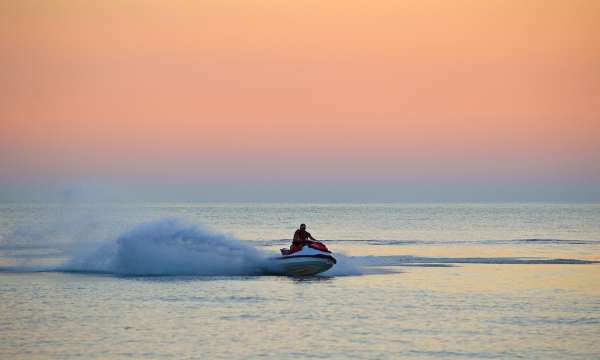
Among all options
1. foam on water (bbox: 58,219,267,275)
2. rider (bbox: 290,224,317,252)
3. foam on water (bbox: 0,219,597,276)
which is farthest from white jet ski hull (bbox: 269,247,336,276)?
foam on water (bbox: 58,219,267,275)

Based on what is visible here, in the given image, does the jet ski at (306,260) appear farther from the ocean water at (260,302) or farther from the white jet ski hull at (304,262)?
the ocean water at (260,302)

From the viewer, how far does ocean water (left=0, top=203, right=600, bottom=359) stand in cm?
2184

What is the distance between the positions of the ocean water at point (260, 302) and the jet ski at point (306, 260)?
0.53 metres

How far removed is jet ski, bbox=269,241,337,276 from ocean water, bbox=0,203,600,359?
1.75 feet

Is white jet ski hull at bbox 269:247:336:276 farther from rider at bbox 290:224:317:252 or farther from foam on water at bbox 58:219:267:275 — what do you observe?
foam on water at bbox 58:219:267:275

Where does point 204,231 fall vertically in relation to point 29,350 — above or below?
above

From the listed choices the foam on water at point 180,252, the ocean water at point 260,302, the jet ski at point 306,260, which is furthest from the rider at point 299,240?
the foam on water at point 180,252

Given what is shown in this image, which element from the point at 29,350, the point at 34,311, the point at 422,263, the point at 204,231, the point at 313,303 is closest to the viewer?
the point at 29,350

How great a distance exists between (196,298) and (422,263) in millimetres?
17915

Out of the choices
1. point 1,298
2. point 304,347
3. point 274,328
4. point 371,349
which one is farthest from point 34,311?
point 371,349

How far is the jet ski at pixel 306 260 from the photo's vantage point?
119 ft

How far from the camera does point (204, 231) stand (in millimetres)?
39031

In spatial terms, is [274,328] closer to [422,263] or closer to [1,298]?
[1,298]

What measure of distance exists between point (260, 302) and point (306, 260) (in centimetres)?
723
